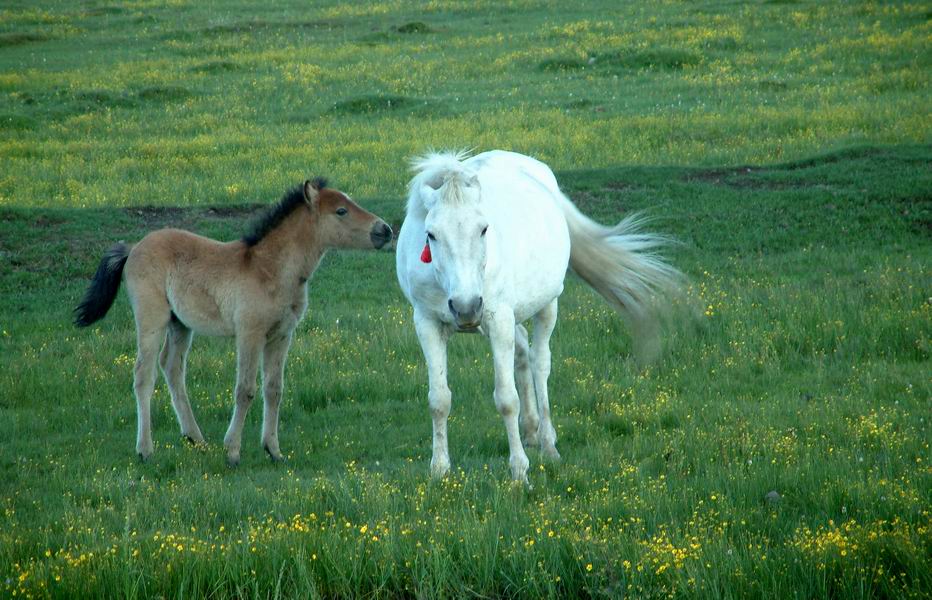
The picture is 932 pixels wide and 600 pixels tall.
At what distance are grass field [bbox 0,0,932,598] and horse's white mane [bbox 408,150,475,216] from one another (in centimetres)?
179

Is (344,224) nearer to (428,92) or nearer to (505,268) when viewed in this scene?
(505,268)

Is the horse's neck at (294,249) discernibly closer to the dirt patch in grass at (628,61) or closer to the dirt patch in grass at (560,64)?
the dirt patch in grass at (628,61)

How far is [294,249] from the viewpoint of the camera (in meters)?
8.77

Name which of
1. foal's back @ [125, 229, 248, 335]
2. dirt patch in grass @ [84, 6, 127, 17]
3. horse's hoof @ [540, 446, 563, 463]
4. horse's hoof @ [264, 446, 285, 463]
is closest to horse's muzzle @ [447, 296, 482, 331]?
horse's hoof @ [540, 446, 563, 463]

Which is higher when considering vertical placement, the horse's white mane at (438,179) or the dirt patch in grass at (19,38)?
the horse's white mane at (438,179)

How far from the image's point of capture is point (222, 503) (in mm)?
6609

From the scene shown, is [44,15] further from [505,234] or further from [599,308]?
[505,234]

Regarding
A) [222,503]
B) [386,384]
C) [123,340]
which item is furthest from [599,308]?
[222,503]

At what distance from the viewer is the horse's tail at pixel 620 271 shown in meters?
9.28

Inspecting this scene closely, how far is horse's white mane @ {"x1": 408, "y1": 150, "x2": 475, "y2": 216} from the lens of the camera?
6.82m

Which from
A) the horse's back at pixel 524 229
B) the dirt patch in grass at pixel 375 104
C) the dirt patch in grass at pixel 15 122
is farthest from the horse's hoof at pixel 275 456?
the dirt patch in grass at pixel 15 122

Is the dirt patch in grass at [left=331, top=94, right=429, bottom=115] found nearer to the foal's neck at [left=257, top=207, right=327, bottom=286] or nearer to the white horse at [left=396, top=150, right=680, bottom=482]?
the white horse at [left=396, top=150, right=680, bottom=482]

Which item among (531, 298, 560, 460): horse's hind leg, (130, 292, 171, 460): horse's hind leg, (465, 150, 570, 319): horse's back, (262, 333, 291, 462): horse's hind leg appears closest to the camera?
(465, 150, 570, 319): horse's back

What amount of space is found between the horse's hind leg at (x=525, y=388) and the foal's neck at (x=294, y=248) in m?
1.79
